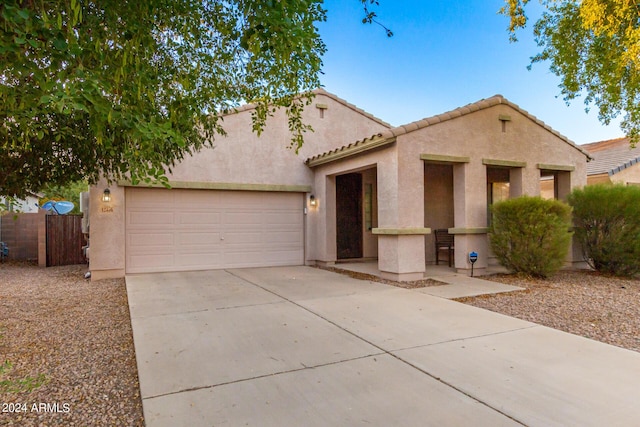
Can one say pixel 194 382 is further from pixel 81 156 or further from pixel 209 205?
pixel 209 205

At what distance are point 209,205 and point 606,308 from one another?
29.0ft

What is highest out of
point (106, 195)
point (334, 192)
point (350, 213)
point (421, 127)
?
point (421, 127)

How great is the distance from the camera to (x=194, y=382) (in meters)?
3.22

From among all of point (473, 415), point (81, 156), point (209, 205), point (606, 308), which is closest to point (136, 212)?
point (209, 205)

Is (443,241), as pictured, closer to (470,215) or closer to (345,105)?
(470,215)

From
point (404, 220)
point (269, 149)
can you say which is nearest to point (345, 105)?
point (269, 149)

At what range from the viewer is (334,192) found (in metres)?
11.0

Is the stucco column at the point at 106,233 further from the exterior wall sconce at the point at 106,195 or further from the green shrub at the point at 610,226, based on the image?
the green shrub at the point at 610,226

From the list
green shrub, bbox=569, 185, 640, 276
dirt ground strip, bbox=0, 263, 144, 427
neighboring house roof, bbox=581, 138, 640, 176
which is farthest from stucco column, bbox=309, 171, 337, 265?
neighboring house roof, bbox=581, 138, 640, 176

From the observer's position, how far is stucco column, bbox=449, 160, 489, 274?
8773 mm

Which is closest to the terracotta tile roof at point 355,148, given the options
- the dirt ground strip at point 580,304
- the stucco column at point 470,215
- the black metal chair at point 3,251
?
the stucco column at point 470,215

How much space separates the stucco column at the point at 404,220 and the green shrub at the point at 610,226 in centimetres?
408

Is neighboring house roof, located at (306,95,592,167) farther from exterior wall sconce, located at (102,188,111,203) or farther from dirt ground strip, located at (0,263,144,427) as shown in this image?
dirt ground strip, located at (0,263,144,427)

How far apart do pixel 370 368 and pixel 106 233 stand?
26.3 ft
